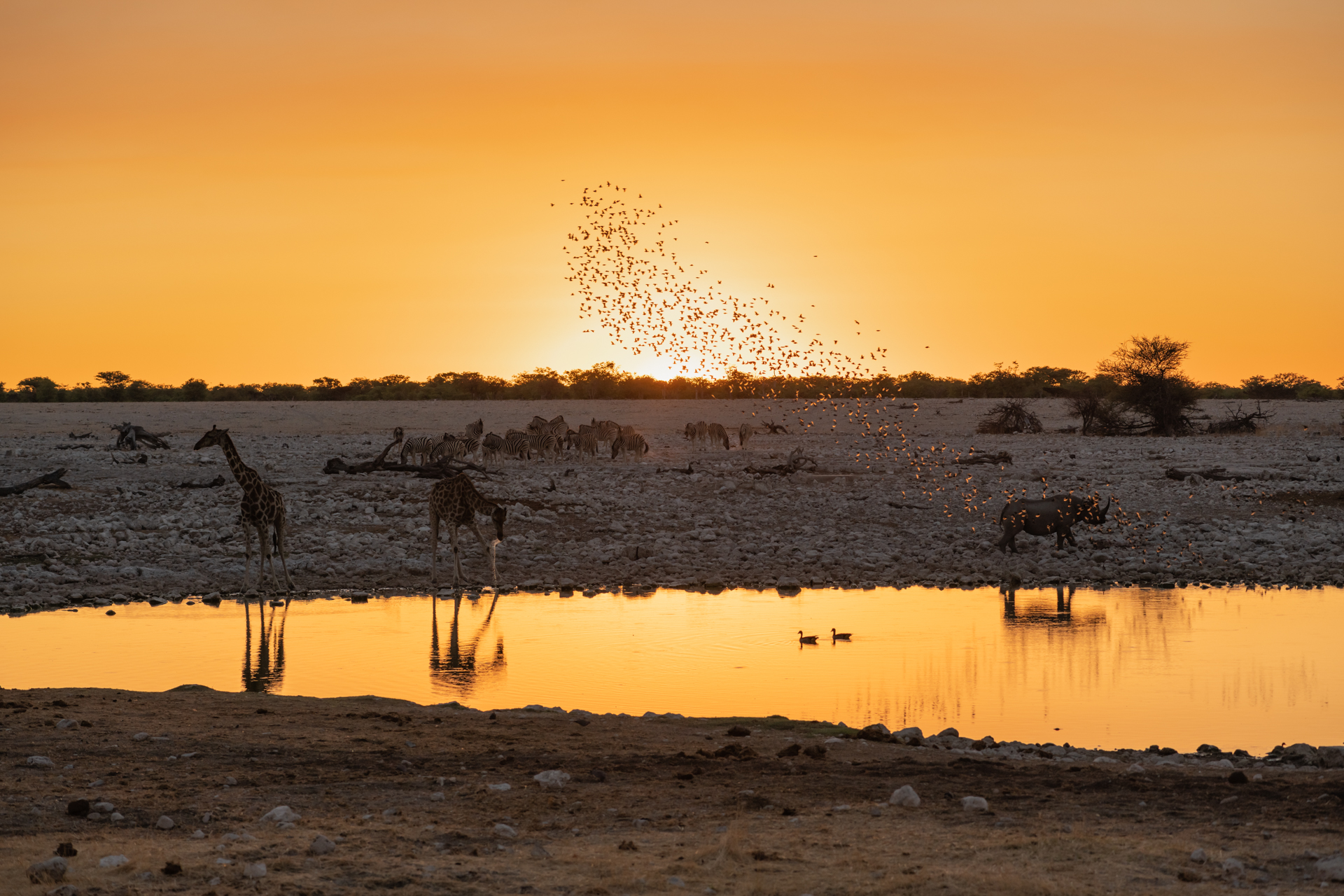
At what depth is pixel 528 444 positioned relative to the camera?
37.1m

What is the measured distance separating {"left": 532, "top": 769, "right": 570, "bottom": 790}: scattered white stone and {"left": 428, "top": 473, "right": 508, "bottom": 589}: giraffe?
1212 centimetres

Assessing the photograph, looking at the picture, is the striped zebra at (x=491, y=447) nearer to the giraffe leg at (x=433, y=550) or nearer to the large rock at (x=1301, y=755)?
the giraffe leg at (x=433, y=550)

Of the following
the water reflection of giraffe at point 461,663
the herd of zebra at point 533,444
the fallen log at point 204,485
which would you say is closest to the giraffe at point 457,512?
the water reflection of giraffe at point 461,663

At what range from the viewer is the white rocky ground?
21.1 metres

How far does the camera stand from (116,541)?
22.0 meters

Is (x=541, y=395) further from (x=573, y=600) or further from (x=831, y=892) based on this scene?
(x=831, y=892)

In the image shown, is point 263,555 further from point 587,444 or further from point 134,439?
point 134,439

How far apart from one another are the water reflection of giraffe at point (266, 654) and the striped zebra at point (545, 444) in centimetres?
1888

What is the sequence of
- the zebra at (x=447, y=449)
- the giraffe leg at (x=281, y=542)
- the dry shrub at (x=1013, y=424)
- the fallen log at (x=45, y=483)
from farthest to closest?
1. the dry shrub at (x=1013, y=424)
2. the zebra at (x=447, y=449)
3. the fallen log at (x=45, y=483)
4. the giraffe leg at (x=281, y=542)

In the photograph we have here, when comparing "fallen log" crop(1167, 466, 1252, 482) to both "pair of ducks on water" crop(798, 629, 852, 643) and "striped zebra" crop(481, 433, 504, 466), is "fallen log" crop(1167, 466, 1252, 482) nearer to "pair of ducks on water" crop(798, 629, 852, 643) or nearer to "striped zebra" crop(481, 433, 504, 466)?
"pair of ducks on water" crop(798, 629, 852, 643)

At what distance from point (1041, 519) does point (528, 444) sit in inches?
692

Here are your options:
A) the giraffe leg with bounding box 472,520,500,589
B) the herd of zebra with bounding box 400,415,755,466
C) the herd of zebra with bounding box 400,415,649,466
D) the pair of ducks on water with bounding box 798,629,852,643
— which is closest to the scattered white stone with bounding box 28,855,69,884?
the pair of ducks on water with bounding box 798,629,852,643

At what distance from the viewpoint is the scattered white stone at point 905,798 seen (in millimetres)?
7824

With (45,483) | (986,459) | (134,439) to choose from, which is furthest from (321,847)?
(134,439)
